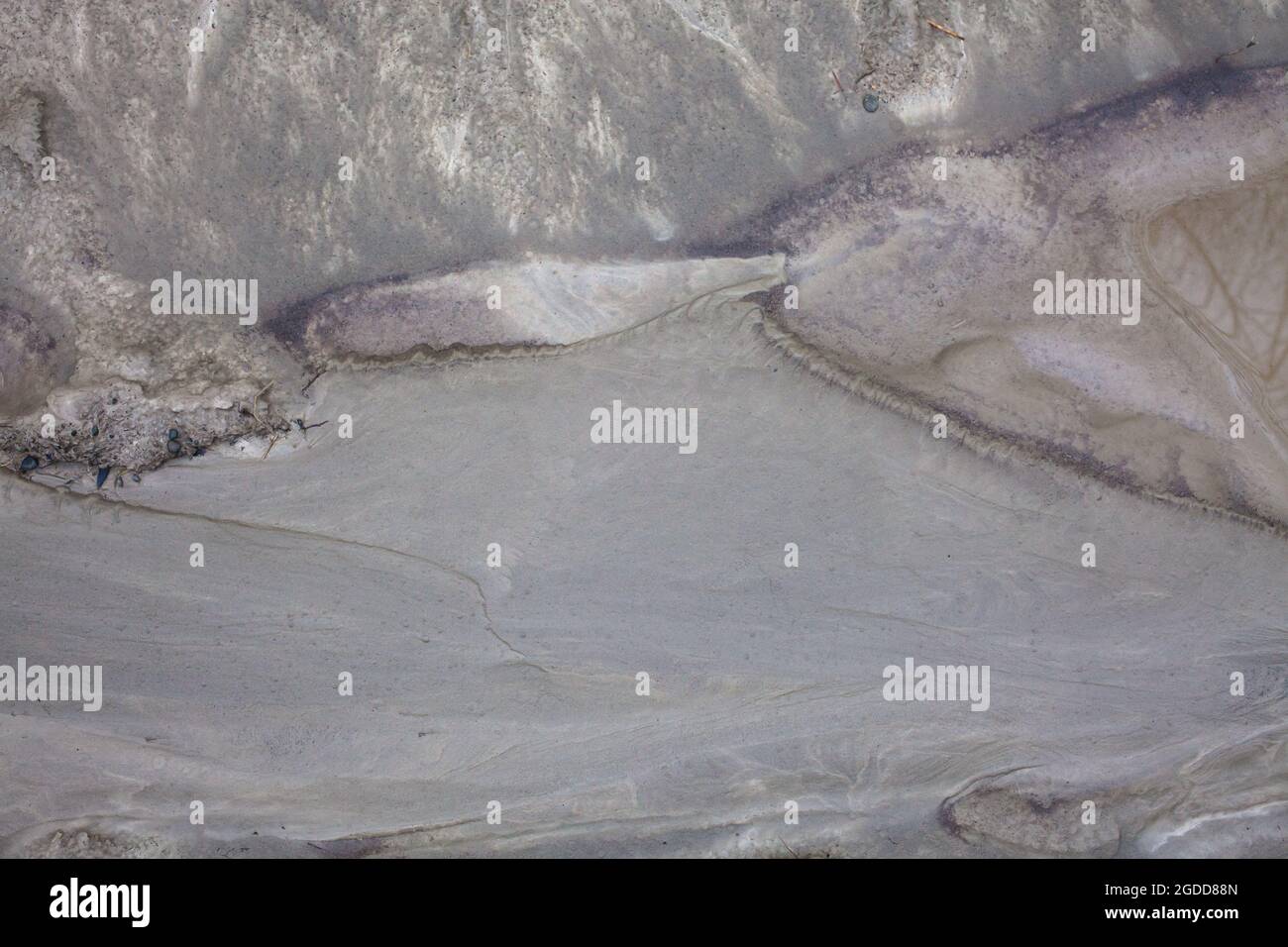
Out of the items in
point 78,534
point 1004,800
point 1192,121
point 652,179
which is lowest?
point 1004,800

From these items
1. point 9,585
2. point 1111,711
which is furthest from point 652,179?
point 9,585

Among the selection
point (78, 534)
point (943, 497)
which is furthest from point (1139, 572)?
point (78, 534)

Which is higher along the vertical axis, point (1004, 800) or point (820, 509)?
point (820, 509)

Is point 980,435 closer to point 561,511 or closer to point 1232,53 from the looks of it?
point 561,511

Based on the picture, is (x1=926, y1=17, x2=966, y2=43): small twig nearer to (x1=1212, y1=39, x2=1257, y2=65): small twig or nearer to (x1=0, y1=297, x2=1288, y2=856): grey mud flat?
(x1=1212, y1=39, x2=1257, y2=65): small twig

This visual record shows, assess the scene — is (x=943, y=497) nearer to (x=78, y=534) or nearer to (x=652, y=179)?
(x=652, y=179)

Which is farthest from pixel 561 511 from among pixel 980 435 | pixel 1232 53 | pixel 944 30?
pixel 1232 53

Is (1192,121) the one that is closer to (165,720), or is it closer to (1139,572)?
(1139,572)
